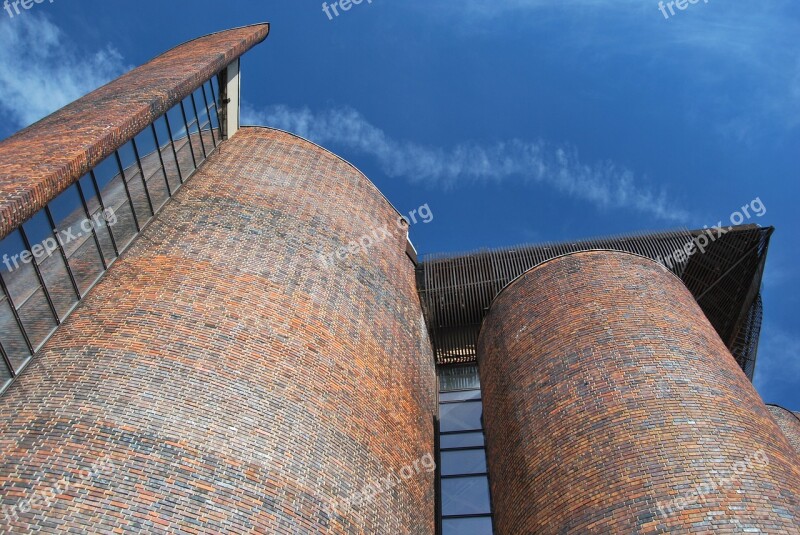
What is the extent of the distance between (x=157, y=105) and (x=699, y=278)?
58.0 ft

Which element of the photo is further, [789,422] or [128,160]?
[789,422]

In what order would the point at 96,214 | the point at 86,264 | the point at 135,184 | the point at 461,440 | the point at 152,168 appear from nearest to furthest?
the point at 86,264
the point at 96,214
the point at 135,184
the point at 152,168
the point at 461,440

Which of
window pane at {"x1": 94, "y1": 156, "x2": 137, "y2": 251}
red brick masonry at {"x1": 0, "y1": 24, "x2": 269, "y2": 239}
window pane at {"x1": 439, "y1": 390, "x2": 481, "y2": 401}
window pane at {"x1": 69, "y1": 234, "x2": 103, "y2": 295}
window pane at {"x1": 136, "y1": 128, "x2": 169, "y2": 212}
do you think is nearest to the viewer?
red brick masonry at {"x1": 0, "y1": 24, "x2": 269, "y2": 239}

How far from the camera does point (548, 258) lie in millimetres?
21578

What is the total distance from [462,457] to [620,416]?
633 centimetres

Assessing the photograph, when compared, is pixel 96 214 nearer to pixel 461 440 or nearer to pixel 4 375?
pixel 4 375

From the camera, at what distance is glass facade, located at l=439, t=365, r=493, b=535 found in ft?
54.2

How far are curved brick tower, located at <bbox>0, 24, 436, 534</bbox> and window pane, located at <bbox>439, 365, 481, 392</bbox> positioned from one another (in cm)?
173

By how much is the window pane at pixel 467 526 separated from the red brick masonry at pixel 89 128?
11348mm

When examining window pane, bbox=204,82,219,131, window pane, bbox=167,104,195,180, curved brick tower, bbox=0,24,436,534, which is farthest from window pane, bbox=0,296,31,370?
window pane, bbox=204,82,219,131

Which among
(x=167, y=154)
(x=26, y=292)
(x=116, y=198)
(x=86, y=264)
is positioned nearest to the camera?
(x=26, y=292)

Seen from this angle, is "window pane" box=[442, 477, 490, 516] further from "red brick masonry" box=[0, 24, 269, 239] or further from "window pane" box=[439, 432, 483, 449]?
"red brick masonry" box=[0, 24, 269, 239]

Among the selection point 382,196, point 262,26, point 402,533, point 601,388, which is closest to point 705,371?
point 601,388

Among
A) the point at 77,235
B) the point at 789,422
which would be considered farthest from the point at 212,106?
the point at 789,422
